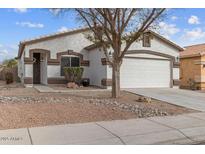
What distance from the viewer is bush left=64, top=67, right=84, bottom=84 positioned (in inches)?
793

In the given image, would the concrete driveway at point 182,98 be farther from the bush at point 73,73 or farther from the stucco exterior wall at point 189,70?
the stucco exterior wall at point 189,70

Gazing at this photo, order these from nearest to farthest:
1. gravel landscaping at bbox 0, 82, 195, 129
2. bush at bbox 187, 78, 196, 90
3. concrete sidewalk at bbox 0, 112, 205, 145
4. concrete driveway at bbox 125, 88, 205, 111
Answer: concrete sidewalk at bbox 0, 112, 205, 145
gravel landscaping at bbox 0, 82, 195, 129
concrete driveway at bbox 125, 88, 205, 111
bush at bbox 187, 78, 196, 90

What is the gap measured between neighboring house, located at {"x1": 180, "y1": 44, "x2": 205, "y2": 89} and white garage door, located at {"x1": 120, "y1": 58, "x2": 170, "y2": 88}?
2.46 metres

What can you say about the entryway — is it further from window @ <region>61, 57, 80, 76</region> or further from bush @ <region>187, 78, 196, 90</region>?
bush @ <region>187, 78, 196, 90</region>

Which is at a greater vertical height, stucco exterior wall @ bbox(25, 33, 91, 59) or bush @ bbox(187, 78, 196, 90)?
stucco exterior wall @ bbox(25, 33, 91, 59)

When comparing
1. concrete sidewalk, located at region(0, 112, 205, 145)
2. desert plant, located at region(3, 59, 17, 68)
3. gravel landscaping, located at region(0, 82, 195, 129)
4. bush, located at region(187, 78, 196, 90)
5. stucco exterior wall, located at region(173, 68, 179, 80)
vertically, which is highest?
desert plant, located at region(3, 59, 17, 68)

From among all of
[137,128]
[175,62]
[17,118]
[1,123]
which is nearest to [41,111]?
[17,118]

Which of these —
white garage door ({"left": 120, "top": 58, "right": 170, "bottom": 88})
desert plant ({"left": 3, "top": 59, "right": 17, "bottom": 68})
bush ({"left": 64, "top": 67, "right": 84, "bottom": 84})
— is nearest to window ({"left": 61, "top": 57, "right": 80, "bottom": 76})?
bush ({"left": 64, "top": 67, "right": 84, "bottom": 84})

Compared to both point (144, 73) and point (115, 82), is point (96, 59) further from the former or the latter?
point (115, 82)

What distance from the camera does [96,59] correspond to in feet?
67.5

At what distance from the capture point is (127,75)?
19.6m

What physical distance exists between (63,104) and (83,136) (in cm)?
454

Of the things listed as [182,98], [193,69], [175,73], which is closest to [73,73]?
[175,73]
